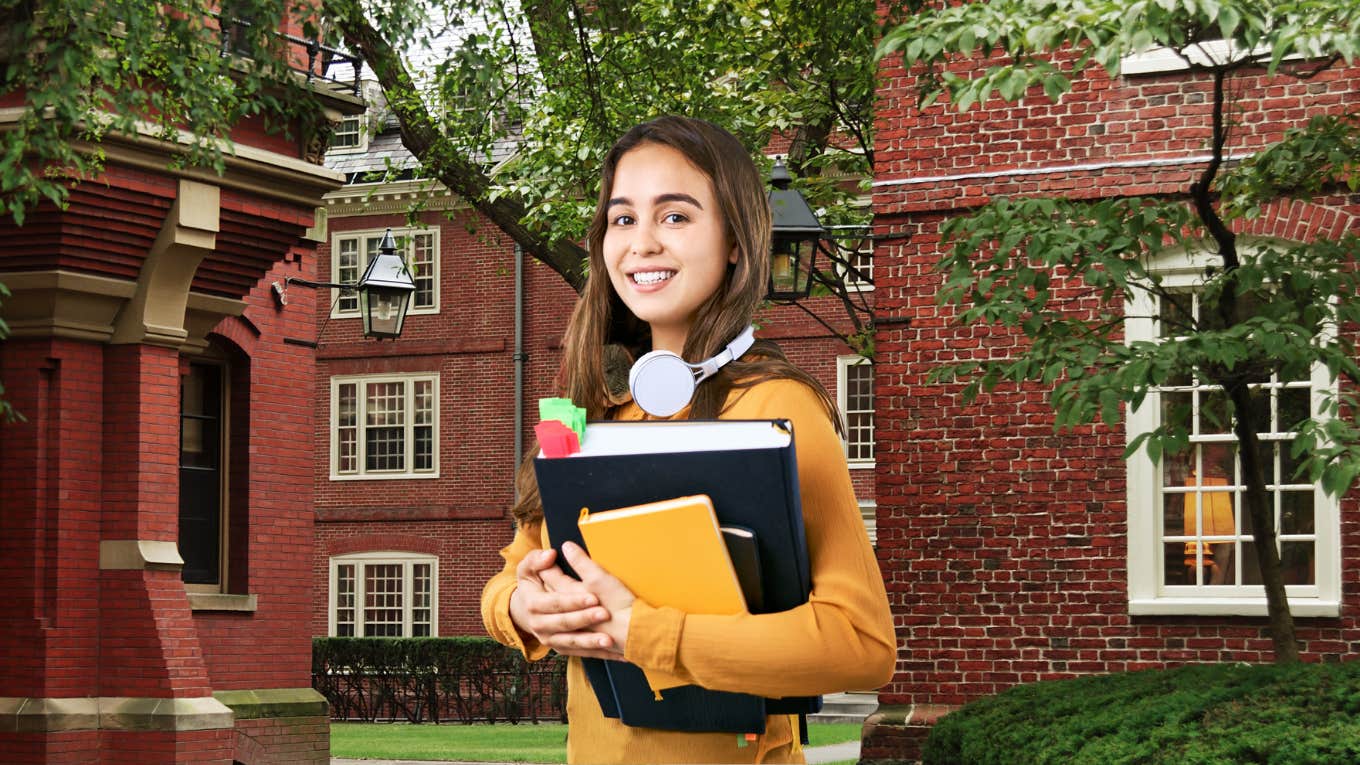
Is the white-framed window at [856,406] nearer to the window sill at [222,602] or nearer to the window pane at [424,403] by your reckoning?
the window pane at [424,403]

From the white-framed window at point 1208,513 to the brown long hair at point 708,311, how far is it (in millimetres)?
10105

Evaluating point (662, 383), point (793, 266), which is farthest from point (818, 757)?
point (662, 383)

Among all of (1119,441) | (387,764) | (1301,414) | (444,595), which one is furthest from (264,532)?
(444,595)

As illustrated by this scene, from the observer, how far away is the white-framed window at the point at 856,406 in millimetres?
29375

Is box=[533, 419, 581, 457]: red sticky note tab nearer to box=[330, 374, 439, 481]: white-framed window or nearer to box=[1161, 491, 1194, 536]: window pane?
box=[1161, 491, 1194, 536]: window pane

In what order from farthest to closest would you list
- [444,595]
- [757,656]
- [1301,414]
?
[444,595] < [1301,414] < [757,656]

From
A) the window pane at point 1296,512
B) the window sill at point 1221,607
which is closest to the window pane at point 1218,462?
the window pane at point 1296,512

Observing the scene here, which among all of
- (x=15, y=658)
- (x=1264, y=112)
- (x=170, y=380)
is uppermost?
(x=1264, y=112)

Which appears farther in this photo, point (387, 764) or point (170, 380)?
point (387, 764)

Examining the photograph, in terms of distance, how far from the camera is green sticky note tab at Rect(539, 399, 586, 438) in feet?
7.27

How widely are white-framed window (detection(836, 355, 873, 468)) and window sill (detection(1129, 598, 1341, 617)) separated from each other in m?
16.5

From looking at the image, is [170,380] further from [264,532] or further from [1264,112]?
[1264,112]

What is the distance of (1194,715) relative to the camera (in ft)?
28.4

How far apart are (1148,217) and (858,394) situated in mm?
21045
